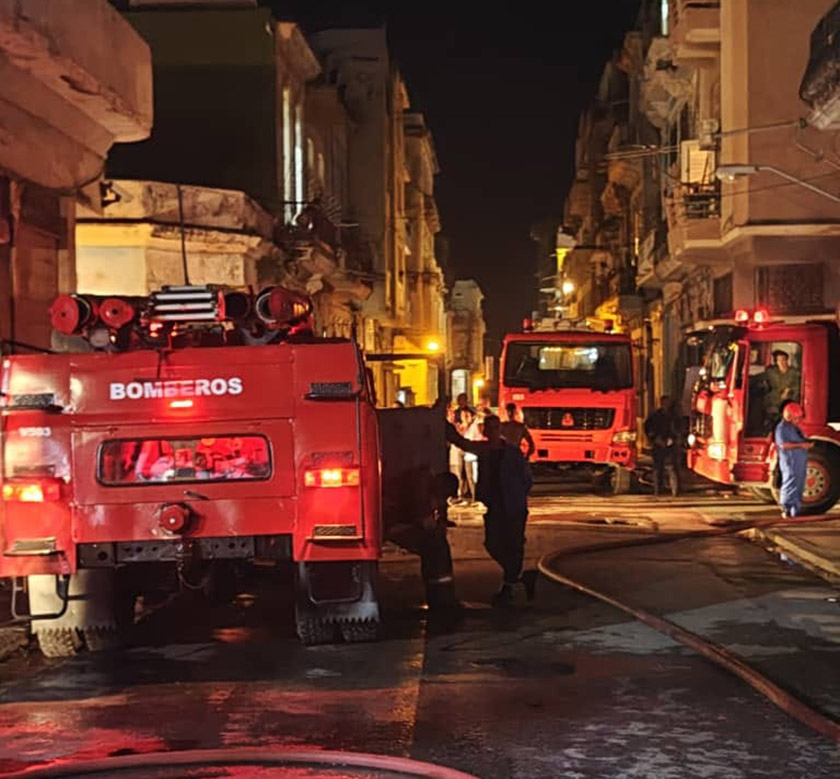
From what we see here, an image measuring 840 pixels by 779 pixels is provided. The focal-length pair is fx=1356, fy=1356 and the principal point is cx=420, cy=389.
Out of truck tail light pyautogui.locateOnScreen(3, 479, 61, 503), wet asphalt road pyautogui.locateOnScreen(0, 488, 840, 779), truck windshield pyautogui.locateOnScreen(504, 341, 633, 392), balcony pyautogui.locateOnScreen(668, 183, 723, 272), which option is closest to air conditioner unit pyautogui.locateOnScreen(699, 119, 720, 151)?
balcony pyautogui.locateOnScreen(668, 183, 723, 272)

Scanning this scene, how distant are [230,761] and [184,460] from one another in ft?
9.98

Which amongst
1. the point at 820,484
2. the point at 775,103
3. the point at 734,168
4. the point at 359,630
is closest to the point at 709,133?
the point at 775,103

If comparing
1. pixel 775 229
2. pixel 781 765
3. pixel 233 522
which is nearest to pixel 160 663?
pixel 233 522

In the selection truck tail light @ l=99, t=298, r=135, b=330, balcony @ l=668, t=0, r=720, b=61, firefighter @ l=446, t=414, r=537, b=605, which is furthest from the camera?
balcony @ l=668, t=0, r=720, b=61

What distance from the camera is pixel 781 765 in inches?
253

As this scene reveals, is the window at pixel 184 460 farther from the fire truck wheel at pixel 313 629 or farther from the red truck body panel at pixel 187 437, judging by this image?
the fire truck wheel at pixel 313 629

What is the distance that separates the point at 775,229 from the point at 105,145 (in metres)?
14.9

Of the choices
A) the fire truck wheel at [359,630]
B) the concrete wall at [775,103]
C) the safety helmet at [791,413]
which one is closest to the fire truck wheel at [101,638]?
the fire truck wheel at [359,630]

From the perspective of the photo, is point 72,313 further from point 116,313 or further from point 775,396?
point 775,396

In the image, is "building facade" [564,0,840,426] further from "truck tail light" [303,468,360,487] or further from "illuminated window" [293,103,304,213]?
"truck tail light" [303,468,360,487]

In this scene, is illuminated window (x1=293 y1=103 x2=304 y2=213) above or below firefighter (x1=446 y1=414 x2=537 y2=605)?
above

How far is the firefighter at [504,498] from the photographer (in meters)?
11.6

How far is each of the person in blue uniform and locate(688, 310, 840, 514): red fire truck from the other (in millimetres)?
1790

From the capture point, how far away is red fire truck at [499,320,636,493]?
2373 centimetres
